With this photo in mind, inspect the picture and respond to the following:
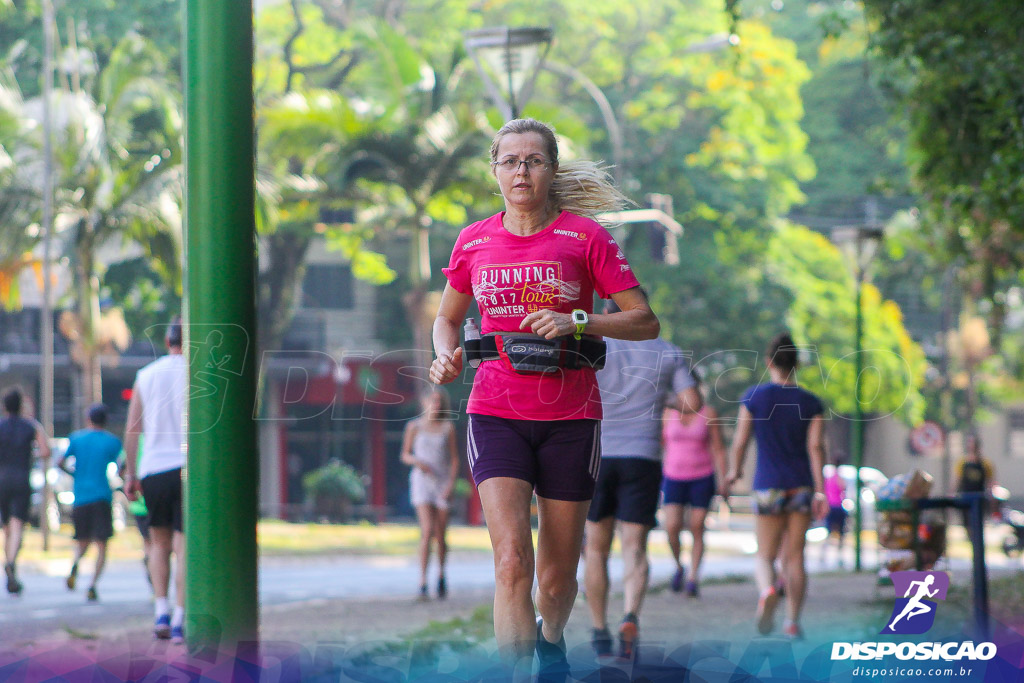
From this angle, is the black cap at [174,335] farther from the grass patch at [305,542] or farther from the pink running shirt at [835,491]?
the pink running shirt at [835,491]

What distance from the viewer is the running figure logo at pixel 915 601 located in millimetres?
5785

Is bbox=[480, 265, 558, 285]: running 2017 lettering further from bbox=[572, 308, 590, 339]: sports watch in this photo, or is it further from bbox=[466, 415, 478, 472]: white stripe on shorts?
bbox=[466, 415, 478, 472]: white stripe on shorts

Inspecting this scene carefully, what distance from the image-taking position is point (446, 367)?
4.43 metres

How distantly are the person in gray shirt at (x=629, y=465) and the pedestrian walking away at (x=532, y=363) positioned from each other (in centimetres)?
311

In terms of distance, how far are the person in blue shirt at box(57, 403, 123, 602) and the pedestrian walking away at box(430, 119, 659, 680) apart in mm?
7830

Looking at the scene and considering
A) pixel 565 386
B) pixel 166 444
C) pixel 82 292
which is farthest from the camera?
pixel 82 292

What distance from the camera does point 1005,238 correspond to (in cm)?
1198

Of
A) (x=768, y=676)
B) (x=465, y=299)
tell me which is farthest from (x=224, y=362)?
(x=768, y=676)

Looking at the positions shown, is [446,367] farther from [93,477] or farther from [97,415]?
[93,477]

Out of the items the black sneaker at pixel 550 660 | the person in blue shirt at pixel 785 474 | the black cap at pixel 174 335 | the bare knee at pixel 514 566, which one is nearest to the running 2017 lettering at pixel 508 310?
the bare knee at pixel 514 566

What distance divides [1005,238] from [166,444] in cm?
756

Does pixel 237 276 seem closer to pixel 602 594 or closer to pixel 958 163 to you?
pixel 602 594

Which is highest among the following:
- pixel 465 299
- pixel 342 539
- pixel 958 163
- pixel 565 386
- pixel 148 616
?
pixel 958 163

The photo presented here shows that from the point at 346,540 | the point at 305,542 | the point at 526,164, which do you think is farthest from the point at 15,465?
the point at 346,540
